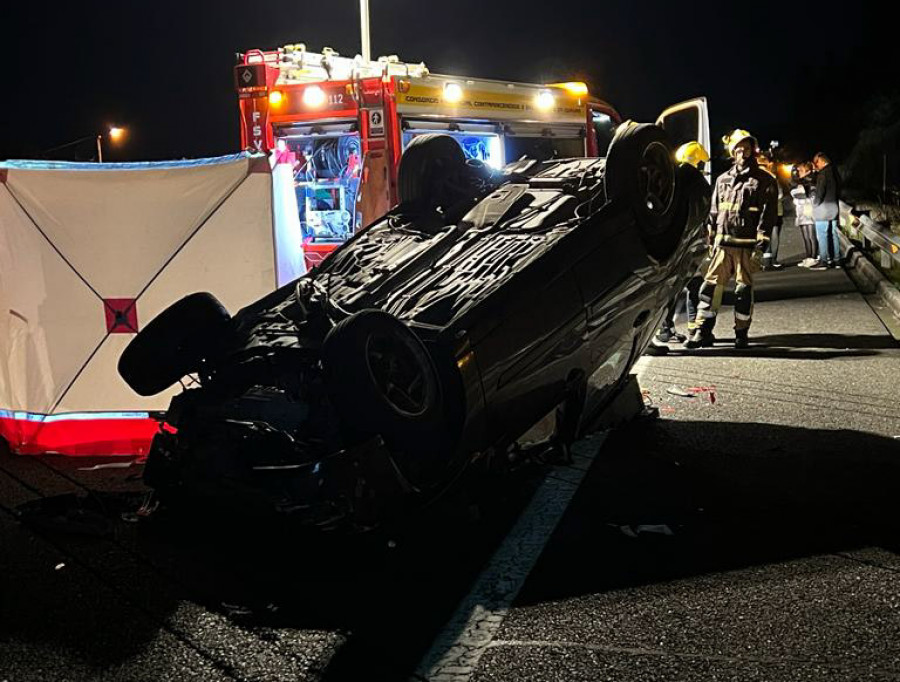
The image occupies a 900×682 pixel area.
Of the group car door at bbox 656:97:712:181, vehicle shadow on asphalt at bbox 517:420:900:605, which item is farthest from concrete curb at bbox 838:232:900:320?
vehicle shadow on asphalt at bbox 517:420:900:605

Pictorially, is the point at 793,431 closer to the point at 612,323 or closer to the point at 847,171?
the point at 612,323

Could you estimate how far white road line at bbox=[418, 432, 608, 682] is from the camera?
135 inches

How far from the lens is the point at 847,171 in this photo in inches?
1385

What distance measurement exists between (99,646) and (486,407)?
176 centimetres

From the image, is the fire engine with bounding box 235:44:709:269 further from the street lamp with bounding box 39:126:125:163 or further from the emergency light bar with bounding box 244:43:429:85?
the street lamp with bounding box 39:126:125:163

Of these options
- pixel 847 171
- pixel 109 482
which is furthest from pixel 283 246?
pixel 847 171

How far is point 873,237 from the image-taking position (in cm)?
1376

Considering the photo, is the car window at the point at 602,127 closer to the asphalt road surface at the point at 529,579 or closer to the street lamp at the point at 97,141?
the asphalt road surface at the point at 529,579

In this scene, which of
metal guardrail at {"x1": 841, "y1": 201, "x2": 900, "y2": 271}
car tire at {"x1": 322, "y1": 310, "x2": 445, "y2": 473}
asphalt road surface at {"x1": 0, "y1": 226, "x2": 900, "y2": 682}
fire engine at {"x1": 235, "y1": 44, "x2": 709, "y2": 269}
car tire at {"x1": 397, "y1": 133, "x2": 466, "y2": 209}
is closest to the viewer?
asphalt road surface at {"x1": 0, "y1": 226, "x2": 900, "y2": 682}

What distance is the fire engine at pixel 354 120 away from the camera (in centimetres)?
1023

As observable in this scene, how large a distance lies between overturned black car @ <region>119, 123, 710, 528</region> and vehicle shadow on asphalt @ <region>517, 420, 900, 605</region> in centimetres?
48

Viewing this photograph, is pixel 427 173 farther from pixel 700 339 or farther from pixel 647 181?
pixel 700 339

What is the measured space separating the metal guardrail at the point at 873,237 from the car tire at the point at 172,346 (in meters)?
8.70

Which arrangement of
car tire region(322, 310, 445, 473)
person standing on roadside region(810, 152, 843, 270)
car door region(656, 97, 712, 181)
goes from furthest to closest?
person standing on roadside region(810, 152, 843, 270) → car door region(656, 97, 712, 181) → car tire region(322, 310, 445, 473)
